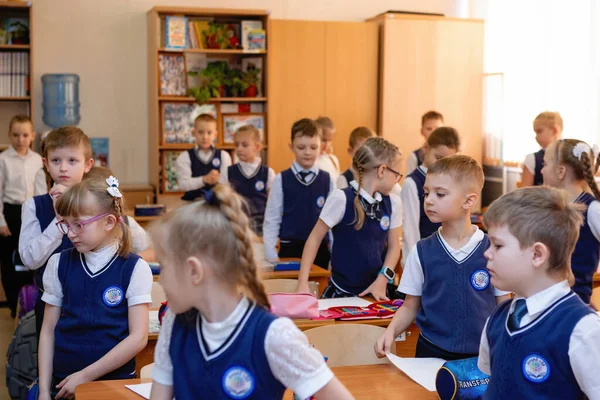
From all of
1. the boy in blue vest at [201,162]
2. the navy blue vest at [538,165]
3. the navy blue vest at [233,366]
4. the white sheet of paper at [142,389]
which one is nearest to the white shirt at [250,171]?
the boy in blue vest at [201,162]

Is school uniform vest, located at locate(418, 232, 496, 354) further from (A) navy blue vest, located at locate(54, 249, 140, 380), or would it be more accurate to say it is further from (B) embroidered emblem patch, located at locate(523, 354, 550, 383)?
(A) navy blue vest, located at locate(54, 249, 140, 380)

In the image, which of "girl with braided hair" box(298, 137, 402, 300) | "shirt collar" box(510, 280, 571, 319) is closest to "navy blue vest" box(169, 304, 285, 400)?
"shirt collar" box(510, 280, 571, 319)

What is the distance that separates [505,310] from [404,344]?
1337mm

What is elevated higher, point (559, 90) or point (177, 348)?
point (559, 90)

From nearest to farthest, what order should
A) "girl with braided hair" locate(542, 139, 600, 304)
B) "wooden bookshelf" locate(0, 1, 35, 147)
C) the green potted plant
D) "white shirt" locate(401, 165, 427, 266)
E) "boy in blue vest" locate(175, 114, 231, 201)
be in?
→ 1. "girl with braided hair" locate(542, 139, 600, 304)
2. "white shirt" locate(401, 165, 427, 266)
3. "boy in blue vest" locate(175, 114, 231, 201)
4. "wooden bookshelf" locate(0, 1, 35, 147)
5. the green potted plant

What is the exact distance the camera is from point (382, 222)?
3.52m

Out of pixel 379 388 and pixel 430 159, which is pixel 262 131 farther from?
pixel 379 388

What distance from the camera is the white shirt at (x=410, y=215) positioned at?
162 inches

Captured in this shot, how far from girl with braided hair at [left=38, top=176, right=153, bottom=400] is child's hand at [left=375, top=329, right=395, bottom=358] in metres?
0.68

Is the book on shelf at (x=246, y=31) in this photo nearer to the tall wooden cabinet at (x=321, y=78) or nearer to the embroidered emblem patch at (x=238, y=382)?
the tall wooden cabinet at (x=321, y=78)

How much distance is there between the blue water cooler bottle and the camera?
6789mm

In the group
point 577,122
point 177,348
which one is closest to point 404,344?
point 177,348

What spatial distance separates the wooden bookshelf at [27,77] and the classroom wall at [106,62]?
0.19 m

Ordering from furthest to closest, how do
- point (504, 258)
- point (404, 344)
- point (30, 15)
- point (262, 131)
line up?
point (262, 131)
point (30, 15)
point (404, 344)
point (504, 258)
